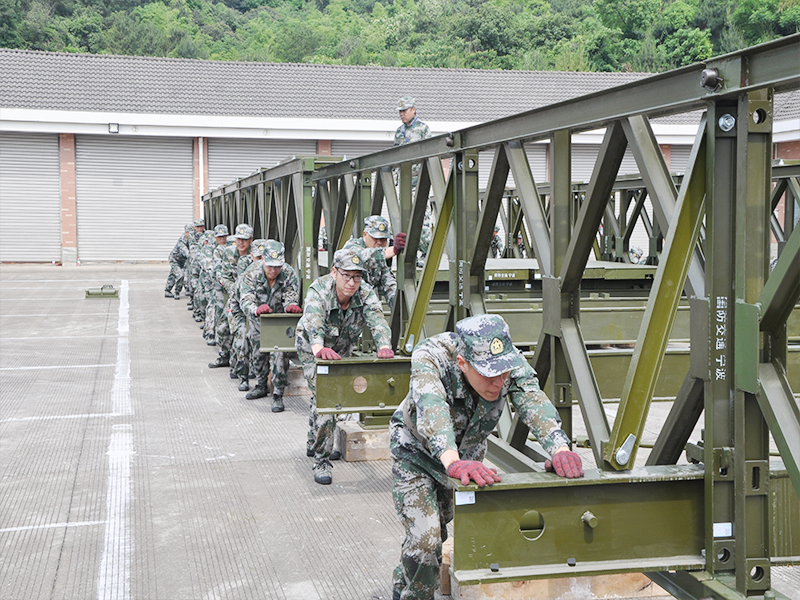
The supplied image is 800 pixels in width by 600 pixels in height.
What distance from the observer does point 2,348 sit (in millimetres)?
12812

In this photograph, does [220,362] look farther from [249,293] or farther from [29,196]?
[29,196]

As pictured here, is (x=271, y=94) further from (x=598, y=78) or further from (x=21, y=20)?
Result: (x=21, y=20)

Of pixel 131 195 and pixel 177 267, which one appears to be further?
pixel 131 195

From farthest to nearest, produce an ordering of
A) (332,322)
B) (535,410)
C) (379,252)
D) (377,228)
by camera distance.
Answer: (377,228) → (379,252) → (332,322) → (535,410)

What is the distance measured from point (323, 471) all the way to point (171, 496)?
1.10 metres

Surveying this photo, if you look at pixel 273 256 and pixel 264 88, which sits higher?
pixel 264 88

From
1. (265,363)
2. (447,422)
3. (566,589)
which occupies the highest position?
(447,422)

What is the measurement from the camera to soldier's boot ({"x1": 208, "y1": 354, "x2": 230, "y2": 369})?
1172 centimetres

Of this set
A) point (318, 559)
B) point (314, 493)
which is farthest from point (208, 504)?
point (318, 559)

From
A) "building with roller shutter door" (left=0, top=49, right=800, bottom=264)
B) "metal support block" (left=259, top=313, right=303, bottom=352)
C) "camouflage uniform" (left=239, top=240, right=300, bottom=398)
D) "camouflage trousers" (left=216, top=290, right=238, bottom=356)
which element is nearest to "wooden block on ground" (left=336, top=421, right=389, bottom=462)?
"metal support block" (left=259, top=313, right=303, bottom=352)

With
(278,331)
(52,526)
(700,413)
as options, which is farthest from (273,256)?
(700,413)

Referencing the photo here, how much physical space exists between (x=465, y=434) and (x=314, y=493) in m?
2.61

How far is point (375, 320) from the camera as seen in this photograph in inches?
266

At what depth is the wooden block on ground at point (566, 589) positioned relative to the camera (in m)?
4.39
